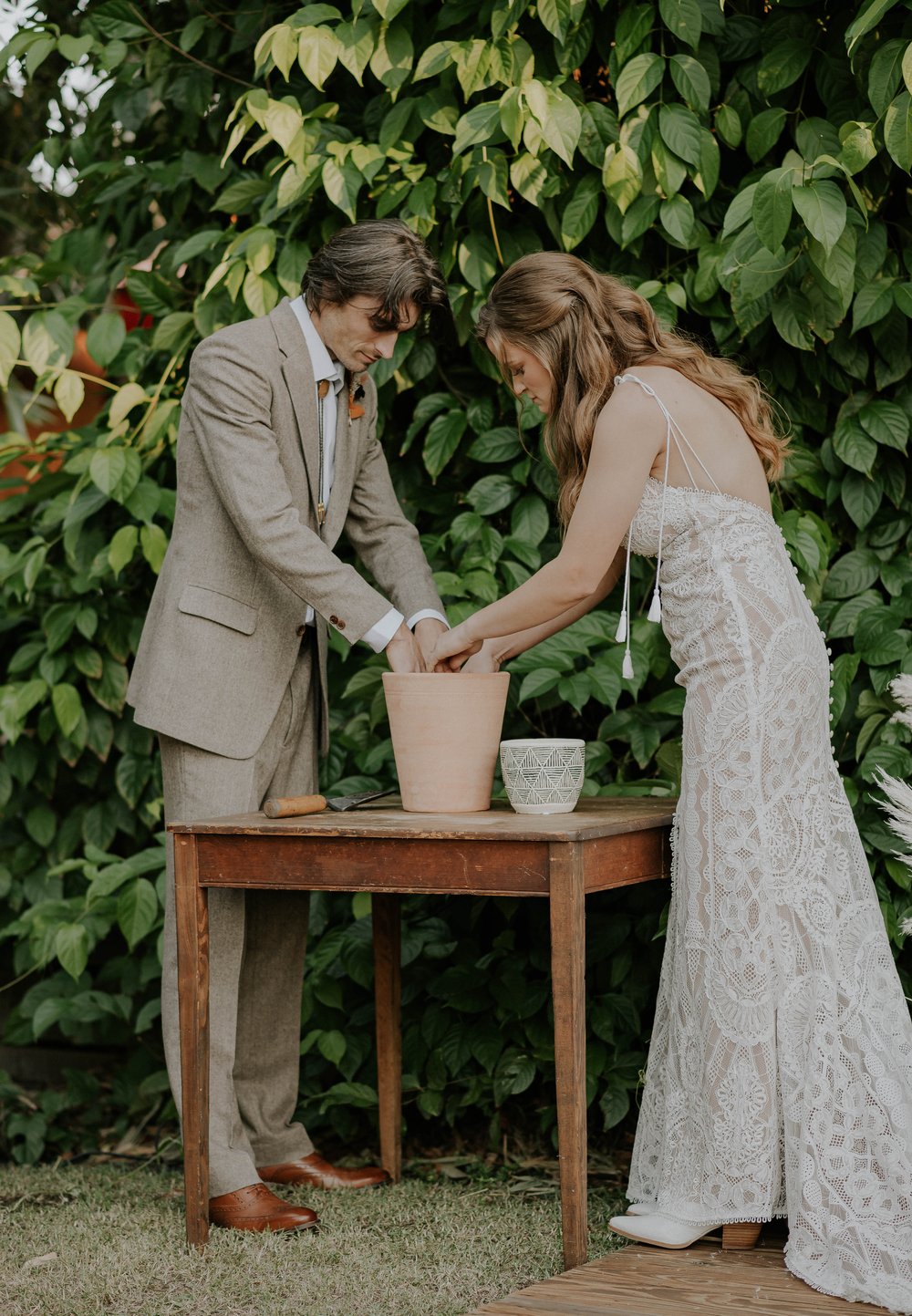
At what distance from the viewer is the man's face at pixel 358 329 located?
8.67 feet

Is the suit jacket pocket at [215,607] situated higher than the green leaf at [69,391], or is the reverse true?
the green leaf at [69,391]

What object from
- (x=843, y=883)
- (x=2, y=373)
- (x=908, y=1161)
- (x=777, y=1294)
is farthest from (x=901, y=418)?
(x=2, y=373)

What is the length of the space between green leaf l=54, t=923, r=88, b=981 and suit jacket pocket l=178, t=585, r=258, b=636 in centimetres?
87

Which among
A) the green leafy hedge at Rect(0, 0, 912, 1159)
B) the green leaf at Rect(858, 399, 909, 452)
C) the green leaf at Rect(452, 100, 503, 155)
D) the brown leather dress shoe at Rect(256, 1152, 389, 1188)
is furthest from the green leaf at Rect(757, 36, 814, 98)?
the brown leather dress shoe at Rect(256, 1152, 389, 1188)

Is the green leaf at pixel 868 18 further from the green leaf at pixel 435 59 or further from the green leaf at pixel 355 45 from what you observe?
the green leaf at pixel 355 45

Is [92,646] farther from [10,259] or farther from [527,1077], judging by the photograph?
[527,1077]

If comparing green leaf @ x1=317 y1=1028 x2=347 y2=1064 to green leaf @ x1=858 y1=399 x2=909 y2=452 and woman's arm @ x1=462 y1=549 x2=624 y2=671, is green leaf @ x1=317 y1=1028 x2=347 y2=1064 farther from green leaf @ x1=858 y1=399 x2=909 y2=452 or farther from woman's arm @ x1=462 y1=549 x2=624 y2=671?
green leaf @ x1=858 y1=399 x2=909 y2=452

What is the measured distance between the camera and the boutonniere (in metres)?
2.80

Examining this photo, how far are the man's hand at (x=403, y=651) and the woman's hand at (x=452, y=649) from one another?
34mm

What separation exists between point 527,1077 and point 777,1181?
29.8 inches

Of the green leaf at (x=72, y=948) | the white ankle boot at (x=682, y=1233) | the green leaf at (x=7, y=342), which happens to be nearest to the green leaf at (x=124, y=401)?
the green leaf at (x=7, y=342)

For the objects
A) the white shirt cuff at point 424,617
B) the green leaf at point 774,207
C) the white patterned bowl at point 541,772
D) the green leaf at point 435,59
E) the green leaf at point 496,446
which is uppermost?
the green leaf at point 435,59

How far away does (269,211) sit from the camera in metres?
3.07

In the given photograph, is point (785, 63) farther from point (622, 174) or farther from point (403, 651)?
point (403, 651)
